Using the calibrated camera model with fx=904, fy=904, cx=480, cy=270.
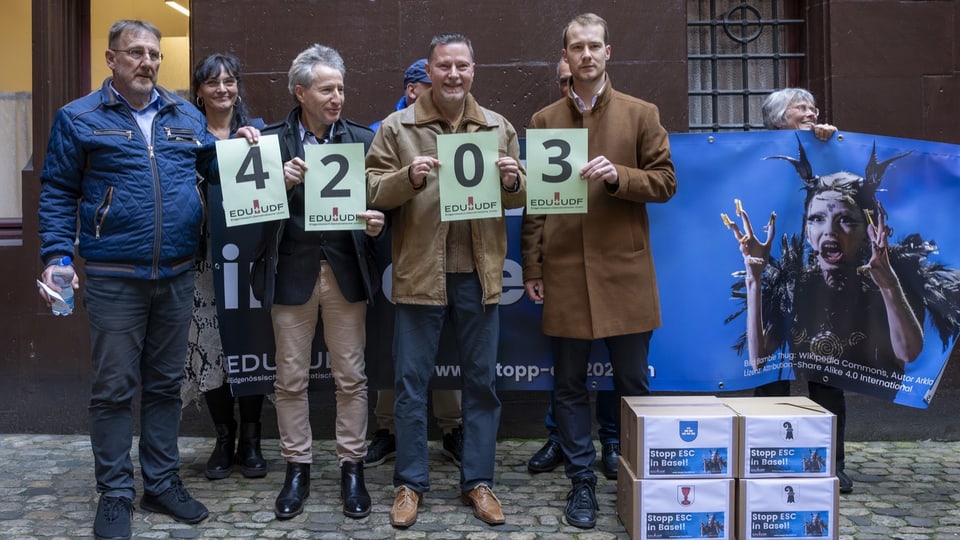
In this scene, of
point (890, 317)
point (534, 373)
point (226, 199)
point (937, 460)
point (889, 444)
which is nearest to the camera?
point (226, 199)

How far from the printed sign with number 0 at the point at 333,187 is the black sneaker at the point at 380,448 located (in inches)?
66.0

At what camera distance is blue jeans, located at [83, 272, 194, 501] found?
4.34 meters

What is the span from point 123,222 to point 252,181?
627 millimetres

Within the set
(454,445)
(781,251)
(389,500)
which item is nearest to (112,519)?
(389,500)

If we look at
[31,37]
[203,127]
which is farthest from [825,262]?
[31,37]

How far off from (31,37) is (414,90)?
3046 mm

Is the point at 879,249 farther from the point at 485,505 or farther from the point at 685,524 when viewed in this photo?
the point at 485,505

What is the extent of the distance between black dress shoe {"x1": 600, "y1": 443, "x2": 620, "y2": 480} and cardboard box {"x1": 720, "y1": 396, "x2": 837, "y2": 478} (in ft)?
3.75

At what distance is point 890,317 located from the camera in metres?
4.99

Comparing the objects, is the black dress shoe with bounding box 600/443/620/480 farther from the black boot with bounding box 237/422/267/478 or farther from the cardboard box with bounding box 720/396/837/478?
the black boot with bounding box 237/422/267/478

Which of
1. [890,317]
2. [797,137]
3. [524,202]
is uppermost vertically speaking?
[797,137]

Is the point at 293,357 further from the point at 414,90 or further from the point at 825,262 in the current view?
the point at 825,262

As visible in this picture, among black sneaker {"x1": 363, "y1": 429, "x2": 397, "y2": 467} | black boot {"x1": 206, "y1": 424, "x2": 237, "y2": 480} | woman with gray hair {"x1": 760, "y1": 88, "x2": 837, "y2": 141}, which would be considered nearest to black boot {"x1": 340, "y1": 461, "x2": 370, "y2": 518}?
black sneaker {"x1": 363, "y1": 429, "x2": 397, "y2": 467}

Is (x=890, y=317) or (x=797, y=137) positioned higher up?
(x=797, y=137)
